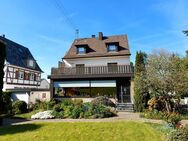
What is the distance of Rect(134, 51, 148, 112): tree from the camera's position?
704 inches

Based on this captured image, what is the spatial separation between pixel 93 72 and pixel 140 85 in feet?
23.8

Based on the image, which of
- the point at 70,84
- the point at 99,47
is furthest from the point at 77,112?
the point at 99,47

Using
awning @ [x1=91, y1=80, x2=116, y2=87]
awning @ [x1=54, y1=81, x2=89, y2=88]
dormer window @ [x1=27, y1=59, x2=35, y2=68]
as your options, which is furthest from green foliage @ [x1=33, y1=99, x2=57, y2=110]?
dormer window @ [x1=27, y1=59, x2=35, y2=68]

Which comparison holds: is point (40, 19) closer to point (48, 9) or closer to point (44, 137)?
point (48, 9)

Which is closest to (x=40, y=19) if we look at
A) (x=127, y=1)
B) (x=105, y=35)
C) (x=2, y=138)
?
(x=127, y=1)

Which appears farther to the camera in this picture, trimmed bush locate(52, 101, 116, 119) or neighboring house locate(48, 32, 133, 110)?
neighboring house locate(48, 32, 133, 110)

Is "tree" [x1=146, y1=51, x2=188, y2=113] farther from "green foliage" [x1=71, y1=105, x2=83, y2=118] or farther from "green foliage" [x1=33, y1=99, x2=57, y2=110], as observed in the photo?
"green foliage" [x1=33, y1=99, x2=57, y2=110]

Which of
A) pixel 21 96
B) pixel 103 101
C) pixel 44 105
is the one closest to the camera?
pixel 103 101

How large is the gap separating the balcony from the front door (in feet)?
6.96

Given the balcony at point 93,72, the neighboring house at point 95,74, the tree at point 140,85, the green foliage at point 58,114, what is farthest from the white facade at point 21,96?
the tree at point 140,85

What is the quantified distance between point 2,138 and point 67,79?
1490 centimetres

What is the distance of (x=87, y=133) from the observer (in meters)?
10.2

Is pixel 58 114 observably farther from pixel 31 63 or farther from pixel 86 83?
pixel 31 63

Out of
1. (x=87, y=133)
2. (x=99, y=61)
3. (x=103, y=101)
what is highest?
(x=99, y=61)
